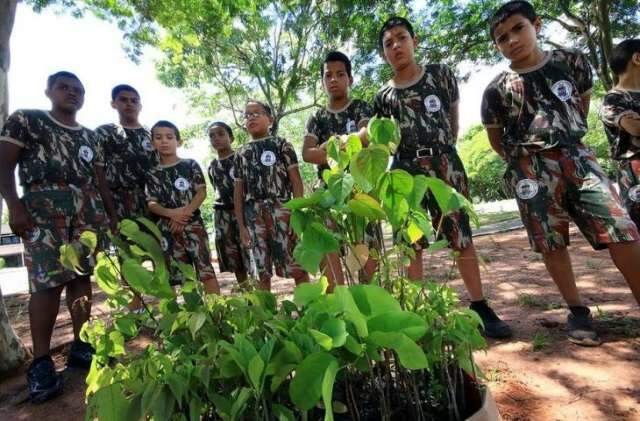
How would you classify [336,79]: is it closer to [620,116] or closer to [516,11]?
[516,11]

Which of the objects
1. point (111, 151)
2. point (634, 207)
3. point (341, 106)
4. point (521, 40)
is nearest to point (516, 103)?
point (521, 40)

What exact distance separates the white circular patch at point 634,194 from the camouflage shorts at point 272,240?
201 cm

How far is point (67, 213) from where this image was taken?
2359 millimetres

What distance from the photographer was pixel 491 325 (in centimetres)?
219

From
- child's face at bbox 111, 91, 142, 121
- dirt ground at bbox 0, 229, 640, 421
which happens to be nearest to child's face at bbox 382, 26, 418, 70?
dirt ground at bbox 0, 229, 640, 421

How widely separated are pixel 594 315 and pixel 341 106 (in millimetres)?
2063

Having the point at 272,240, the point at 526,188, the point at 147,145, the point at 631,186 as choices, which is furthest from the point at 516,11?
the point at 147,145

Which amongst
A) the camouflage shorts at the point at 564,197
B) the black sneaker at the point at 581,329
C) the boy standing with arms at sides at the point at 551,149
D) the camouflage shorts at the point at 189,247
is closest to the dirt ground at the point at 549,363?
the black sneaker at the point at 581,329

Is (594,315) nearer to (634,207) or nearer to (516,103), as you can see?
(634,207)

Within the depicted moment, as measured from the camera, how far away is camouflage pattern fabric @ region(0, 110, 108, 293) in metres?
2.22

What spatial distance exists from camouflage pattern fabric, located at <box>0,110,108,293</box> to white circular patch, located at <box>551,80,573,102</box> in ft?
8.27

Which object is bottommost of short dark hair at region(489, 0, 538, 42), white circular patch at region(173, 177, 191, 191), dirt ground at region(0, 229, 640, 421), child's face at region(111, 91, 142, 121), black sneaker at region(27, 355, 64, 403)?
dirt ground at region(0, 229, 640, 421)

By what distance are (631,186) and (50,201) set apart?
3.22m

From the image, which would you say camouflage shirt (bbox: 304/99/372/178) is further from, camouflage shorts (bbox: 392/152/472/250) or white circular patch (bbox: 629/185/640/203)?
white circular patch (bbox: 629/185/640/203)
